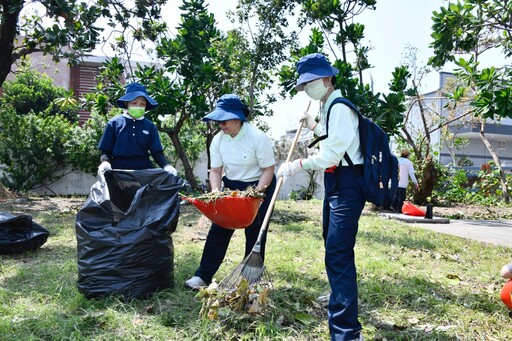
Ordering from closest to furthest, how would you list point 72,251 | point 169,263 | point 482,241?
point 169,263 < point 72,251 < point 482,241

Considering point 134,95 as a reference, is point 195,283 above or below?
below

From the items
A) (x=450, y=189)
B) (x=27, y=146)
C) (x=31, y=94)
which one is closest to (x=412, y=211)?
(x=450, y=189)

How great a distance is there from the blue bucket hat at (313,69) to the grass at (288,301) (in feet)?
4.85

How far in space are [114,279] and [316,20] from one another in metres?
8.04

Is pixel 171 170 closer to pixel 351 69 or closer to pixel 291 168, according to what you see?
pixel 291 168

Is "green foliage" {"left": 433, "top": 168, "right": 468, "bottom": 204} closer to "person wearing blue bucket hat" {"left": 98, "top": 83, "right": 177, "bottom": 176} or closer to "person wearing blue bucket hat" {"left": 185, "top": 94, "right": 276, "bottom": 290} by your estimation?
"person wearing blue bucket hat" {"left": 185, "top": 94, "right": 276, "bottom": 290}

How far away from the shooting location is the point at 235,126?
3.35m

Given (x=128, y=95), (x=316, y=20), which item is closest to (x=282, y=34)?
(x=316, y=20)

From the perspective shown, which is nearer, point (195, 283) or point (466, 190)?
point (195, 283)

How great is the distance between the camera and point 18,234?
4.52 meters

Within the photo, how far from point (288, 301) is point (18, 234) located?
299 cm

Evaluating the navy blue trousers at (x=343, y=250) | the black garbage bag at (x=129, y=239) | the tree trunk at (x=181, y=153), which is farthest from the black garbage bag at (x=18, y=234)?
the tree trunk at (x=181, y=153)

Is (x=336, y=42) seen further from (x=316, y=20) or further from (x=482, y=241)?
(x=482, y=241)

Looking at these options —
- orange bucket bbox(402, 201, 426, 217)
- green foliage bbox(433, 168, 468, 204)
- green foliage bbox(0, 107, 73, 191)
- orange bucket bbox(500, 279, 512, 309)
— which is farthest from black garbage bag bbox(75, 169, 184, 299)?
green foliage bbox(433, 168, 468, 204)
